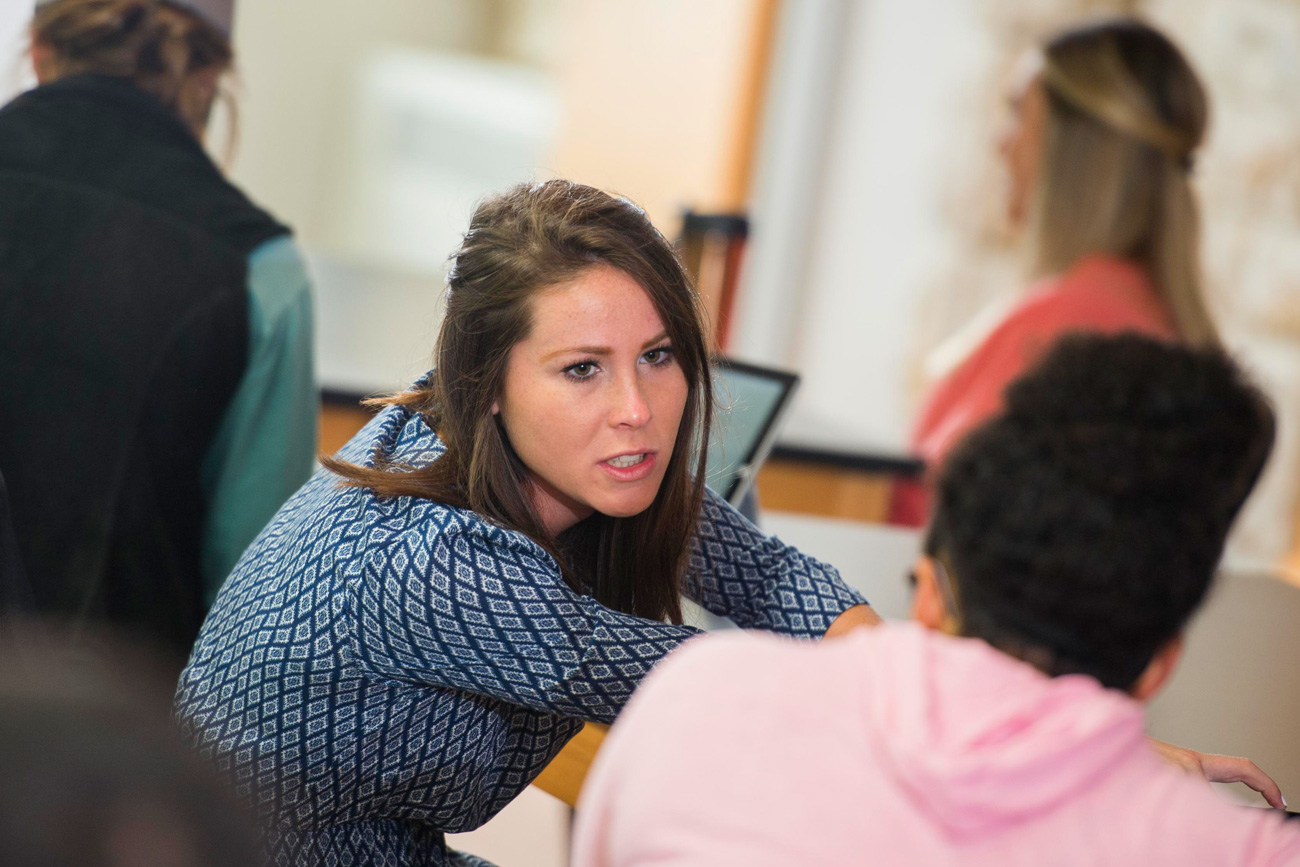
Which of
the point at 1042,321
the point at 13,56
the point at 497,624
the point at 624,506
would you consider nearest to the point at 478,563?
the point at 497,624

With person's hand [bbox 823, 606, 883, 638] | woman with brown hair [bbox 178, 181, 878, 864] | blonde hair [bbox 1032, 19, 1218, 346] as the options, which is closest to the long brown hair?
woman with brown hair [bbox 178, 181, 878, 864]

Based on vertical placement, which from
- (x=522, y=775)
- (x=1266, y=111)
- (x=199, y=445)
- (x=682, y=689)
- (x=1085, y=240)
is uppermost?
(x=1266, y=111)

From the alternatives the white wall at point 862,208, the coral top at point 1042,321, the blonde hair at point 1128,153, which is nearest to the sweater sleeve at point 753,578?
the coral top at point 1042,321

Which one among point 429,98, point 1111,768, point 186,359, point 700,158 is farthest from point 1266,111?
point 429,98

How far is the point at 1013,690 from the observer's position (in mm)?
631

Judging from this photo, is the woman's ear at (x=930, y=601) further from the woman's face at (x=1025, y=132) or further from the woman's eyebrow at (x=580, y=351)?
the woman's face at (x=1025, y=132)

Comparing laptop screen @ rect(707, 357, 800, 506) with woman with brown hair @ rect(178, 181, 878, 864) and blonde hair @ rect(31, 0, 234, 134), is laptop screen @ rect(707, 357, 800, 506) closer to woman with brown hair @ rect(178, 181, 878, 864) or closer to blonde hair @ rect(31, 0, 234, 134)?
woman with brown hair @ rect(178, 181, 878, 864)

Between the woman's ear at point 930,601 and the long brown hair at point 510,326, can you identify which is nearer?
the woman's ear at point 930,601

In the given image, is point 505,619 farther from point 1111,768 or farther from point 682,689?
point 1111,768

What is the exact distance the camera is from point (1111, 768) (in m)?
0.63

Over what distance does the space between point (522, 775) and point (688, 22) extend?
11.3 feet

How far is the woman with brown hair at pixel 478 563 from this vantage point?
951mm

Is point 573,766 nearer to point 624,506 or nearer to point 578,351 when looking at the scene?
point 624,506

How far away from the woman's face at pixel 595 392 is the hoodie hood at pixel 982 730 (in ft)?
1.48
